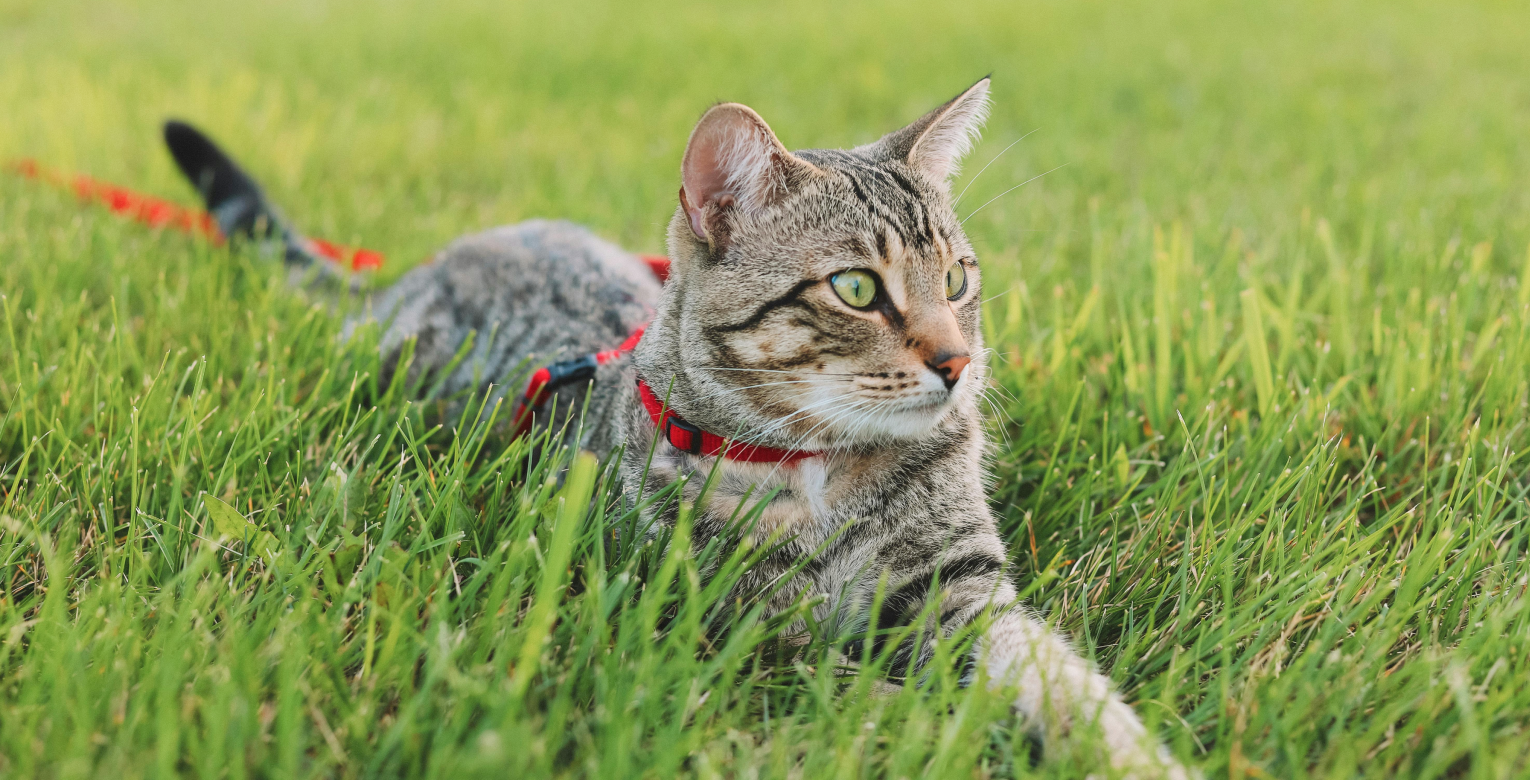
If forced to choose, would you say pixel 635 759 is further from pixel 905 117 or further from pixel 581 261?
pixel 905 117

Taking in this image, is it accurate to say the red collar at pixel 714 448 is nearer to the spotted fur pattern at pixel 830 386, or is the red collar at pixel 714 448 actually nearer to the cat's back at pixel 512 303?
the spotted fur pattern at pixel 830 386

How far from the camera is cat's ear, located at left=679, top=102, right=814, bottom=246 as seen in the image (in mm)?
1726

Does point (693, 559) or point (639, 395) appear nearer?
point (693, 559)

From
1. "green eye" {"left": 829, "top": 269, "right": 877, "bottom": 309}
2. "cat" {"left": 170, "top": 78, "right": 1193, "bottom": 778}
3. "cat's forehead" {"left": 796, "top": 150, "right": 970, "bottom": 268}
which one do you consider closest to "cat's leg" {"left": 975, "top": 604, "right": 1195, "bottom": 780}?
"cat" {"left": 170, "top": 78, "right": 1193, "bottom": 778}

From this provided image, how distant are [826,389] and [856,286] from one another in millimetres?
239

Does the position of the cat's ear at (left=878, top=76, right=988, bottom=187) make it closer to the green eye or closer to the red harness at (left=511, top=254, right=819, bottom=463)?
the green eye

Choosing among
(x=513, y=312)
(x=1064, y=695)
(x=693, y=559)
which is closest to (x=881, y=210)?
(x=693, y=559)

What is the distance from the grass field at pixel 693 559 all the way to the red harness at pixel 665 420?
0.20m

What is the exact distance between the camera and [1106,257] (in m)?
3.46

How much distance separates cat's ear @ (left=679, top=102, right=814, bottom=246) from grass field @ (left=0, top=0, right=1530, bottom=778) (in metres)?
0.49

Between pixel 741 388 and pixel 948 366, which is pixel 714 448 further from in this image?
pixel 948 366

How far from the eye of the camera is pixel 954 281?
1987 mm

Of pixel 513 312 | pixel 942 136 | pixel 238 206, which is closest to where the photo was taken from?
pixel 942 136

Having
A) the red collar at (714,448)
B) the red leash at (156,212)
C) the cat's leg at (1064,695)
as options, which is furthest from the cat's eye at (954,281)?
the red leash at (156,212)
